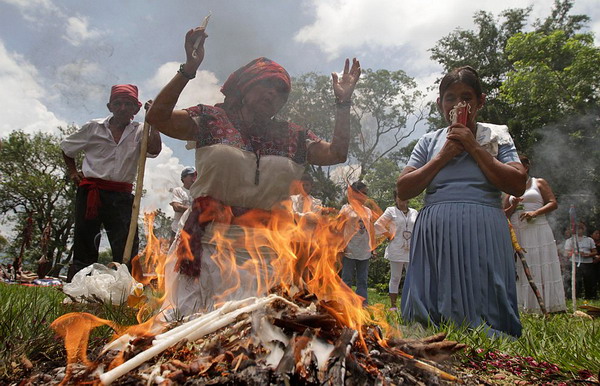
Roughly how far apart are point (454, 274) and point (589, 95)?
64.4 feet

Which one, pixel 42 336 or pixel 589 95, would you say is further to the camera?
pixel 589 95

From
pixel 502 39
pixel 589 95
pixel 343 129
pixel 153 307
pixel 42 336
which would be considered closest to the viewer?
pixel 42 336

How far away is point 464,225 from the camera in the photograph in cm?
340

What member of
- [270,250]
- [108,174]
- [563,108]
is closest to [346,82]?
[270,250]

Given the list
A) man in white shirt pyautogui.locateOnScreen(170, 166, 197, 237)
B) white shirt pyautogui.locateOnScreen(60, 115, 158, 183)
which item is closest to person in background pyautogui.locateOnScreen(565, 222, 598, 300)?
man in white shirt pyautogui.locateOnScreen(170, 166, 197, 237)

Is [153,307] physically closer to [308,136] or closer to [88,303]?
[88,303]

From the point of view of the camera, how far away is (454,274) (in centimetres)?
338

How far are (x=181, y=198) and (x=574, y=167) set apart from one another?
16.9m

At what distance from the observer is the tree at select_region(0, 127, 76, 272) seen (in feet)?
115

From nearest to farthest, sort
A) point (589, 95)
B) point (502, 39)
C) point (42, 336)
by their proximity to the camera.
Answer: point (42, 336) < point (589, 95) < point (502, 39)

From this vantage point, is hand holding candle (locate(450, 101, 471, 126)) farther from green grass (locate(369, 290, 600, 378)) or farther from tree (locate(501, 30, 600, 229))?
tree (locate(501, 30, 600, 229))

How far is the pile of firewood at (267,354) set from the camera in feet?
5.35

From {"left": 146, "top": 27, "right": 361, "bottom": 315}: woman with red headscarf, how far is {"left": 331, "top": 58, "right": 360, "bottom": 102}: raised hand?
1 centimetres

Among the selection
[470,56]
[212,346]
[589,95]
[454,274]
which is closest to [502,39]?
[470,56]
